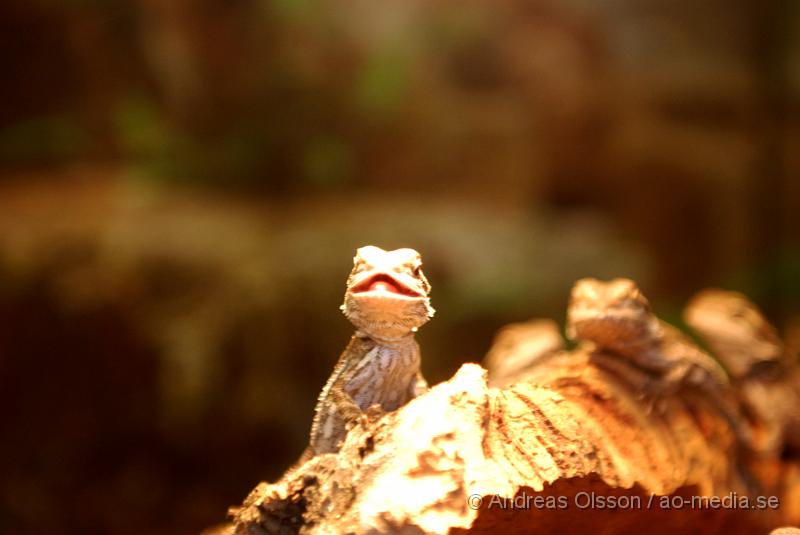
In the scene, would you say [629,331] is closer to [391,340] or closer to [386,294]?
[391,340]

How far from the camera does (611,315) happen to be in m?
2.69

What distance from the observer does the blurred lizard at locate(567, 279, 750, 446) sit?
271cm

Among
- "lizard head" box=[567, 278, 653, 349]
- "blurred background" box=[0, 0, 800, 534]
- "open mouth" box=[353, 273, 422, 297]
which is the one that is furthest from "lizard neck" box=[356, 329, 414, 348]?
"blurred background" box=[0, 0, 800, 534]

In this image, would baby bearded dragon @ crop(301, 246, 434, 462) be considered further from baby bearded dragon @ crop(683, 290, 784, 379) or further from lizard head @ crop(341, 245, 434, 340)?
baby bearded dragon @ crop(683, 290, 784, 379)

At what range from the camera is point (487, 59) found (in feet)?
24.0

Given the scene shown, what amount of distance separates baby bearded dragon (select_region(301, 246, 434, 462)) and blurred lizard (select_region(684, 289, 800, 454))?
1683 mm

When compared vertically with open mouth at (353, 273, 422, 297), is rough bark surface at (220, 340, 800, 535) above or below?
below

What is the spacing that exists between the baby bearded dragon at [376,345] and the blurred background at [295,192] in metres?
1.89

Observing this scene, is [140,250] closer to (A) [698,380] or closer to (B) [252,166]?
(B) [252,166]

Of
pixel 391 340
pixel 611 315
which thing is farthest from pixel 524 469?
pixel 611 315

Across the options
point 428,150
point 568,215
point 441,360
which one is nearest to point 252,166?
point 428,150

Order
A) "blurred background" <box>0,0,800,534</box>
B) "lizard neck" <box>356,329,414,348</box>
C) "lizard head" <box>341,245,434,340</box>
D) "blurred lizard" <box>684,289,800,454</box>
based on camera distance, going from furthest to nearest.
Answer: "blurred background" <box>0,0,800,534</box>
"blurred lizard" <box>684,289,800,454</box>
"lizard neck" <box>356,329,414,348</box>
"lizard head" <box>341,245,434,340</box>

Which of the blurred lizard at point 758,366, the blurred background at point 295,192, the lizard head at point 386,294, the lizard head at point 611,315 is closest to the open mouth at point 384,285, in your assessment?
the lizard head at point 386,294

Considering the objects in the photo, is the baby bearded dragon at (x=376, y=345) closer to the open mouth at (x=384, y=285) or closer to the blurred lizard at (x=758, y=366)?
the open mouth at (x=384, y=285)
